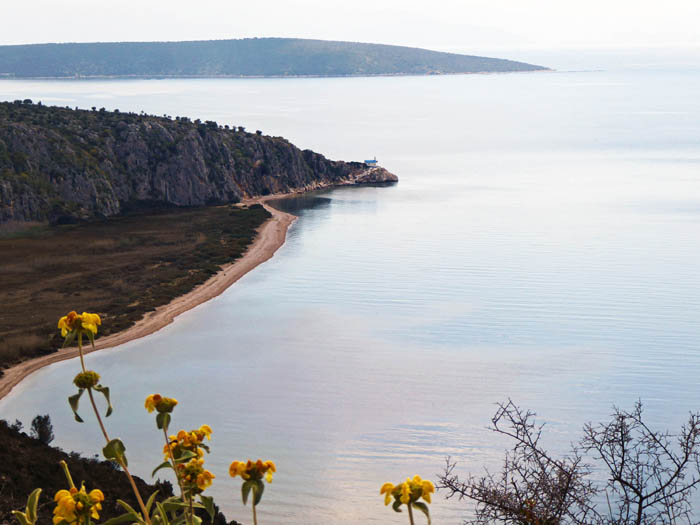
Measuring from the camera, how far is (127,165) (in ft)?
268

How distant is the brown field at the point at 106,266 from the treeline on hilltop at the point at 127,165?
13.9ft

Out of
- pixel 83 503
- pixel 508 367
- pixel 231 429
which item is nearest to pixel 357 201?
pixel 508 367

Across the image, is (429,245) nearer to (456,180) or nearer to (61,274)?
(61,274)

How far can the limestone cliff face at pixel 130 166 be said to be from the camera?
71.2 metres

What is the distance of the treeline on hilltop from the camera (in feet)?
233

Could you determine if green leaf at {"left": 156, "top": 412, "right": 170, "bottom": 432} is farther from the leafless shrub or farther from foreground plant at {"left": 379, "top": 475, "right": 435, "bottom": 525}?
the leafless shrub

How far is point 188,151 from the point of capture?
3344 inches

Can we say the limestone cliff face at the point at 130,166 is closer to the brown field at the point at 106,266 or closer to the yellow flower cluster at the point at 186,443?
the brown field at the point at 106,266

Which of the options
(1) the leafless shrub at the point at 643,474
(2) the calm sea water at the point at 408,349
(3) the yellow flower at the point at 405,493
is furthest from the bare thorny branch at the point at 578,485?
(3) the yellow flower at the point at 405,493

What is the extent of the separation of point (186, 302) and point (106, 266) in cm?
959

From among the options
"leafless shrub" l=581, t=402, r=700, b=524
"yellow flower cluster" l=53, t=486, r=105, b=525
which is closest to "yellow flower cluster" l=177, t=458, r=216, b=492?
"yellow flower cluster" l=53, t=486, r=105, b=525

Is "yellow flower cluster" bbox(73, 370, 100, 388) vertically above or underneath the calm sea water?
above

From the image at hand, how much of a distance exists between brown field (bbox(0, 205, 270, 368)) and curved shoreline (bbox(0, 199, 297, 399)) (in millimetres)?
576

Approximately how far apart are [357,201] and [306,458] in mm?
63789
